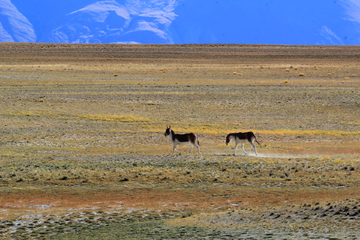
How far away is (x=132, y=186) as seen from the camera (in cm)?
1469

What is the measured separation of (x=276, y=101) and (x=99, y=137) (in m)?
16.8

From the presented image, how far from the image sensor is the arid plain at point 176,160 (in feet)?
35.9

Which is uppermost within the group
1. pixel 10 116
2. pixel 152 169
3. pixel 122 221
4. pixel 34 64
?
pixel 34 64

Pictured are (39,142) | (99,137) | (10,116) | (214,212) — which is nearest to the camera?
(214,212)

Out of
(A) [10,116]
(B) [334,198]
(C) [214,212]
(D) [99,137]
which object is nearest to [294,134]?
(D) [99,137]

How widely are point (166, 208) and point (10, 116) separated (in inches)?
758

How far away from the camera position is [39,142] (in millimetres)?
21781

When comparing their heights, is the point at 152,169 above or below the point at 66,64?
below

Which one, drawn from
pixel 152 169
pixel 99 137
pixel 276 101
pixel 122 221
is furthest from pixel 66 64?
pixel 122 221

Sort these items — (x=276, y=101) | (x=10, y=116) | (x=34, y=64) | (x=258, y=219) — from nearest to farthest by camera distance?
(x=258, y=219)
(x=10, y=116)
(x=276, y=101)
(x=34, y=64)

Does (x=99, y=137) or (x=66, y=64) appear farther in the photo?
(x=66, y=64)

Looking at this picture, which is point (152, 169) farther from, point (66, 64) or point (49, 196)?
point (66, 64)

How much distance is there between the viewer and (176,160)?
1762 centimetres

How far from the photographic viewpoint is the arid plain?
1095cm
